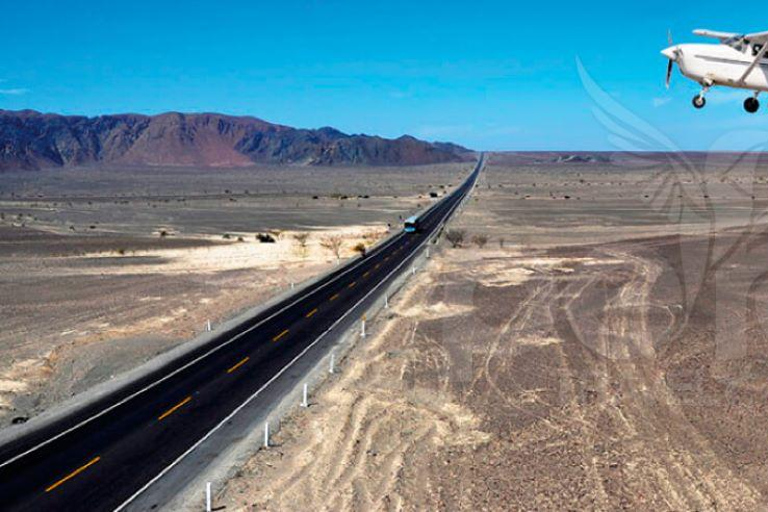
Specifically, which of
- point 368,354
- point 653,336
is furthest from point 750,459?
point 368,354

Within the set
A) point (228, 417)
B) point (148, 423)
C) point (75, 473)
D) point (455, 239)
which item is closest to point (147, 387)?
point (148, 423)

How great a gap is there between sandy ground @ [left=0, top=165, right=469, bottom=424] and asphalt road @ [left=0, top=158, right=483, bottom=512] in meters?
3.48

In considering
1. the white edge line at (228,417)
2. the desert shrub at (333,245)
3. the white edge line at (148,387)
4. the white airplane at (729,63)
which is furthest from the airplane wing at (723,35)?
the desert shrub at (333,245)

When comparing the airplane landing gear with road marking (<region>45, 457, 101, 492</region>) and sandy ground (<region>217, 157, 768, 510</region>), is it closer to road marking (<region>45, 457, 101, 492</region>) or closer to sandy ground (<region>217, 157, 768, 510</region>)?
sandy ground (<region>217, 157, 768, 510</region>)

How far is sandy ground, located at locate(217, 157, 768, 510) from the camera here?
18.8 meters

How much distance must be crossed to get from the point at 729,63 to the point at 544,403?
13.5 m

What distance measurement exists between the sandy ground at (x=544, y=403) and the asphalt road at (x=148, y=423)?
2.81 meters

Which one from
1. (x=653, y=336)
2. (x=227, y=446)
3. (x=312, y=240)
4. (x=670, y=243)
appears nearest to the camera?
(x=227, y=446)

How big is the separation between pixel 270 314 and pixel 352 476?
2171 cm

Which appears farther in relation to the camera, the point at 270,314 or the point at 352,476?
the point at 270,314

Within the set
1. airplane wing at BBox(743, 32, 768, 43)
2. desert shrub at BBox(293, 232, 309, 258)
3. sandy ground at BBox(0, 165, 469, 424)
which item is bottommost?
sandy ground at BBox(0, 165, 469, 424)

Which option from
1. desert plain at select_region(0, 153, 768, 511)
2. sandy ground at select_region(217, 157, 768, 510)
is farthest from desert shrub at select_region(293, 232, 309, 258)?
sandy ground at select_region(217, 157, 768, 510)

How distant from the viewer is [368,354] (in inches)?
1258

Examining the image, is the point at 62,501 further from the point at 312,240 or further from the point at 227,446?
the point at 312,240
